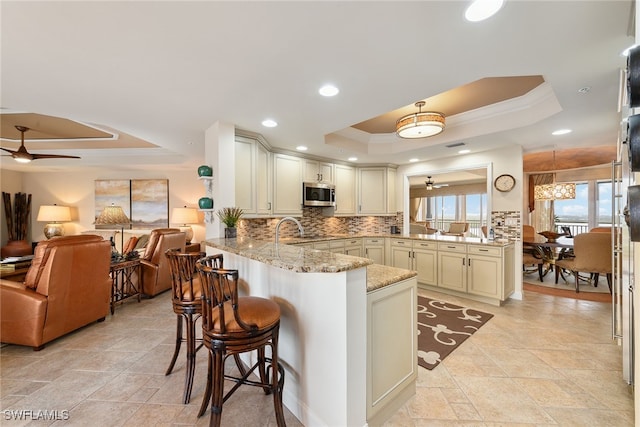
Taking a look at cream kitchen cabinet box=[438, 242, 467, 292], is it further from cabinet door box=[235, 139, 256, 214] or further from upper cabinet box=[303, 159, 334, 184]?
cabinet door box=[235, 139, 256, 214]

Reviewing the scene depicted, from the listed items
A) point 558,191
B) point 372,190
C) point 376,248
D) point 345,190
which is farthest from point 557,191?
point 345,190

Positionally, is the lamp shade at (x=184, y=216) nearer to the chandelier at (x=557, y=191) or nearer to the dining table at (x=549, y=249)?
the dining table at (x=549, y=249)

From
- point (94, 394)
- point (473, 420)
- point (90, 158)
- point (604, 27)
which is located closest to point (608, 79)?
point (604, 27)

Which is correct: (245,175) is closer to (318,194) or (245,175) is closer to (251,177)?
(251,177)

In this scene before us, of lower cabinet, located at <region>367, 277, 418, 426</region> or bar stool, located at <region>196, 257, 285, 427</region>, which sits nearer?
bar stool, located at <region>196, 257, 285, 427</region>

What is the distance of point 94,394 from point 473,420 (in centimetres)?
267

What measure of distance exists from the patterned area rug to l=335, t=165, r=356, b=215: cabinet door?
218 centimetres

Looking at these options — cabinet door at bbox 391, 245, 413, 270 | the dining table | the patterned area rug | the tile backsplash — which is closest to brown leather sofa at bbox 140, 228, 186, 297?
the tile backsplash

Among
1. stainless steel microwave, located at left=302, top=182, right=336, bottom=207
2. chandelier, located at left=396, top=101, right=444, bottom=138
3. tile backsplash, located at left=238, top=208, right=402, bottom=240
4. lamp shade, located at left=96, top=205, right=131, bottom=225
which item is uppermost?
chandelier, located at left=396, top=101, right=444, bottom=138

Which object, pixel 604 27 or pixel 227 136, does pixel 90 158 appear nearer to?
pixel 227 136

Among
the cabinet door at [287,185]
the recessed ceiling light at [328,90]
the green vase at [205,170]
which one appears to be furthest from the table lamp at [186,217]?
the recessed ceiling light at [328,90]

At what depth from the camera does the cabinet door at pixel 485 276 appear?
365 centimetres

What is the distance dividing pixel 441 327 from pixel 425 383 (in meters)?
A: 1.14

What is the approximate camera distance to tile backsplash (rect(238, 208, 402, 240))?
4168 millimetres
